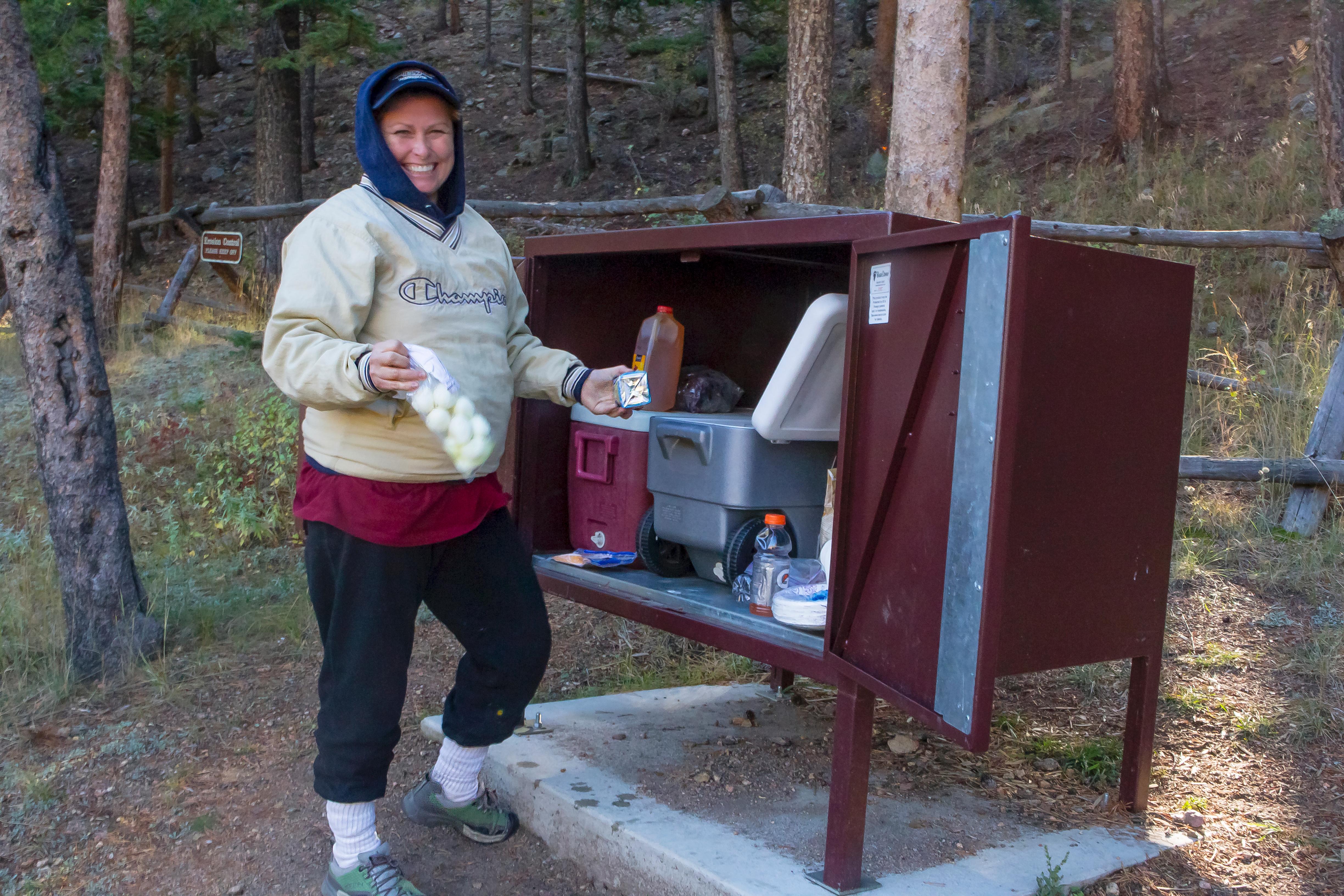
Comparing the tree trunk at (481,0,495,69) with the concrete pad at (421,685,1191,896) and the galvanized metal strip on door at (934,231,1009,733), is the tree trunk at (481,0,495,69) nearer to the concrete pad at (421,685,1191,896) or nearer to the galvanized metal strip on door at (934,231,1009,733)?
the concrete pad at (421,685,1191,896)

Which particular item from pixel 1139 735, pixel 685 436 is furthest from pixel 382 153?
pixel 1139 735

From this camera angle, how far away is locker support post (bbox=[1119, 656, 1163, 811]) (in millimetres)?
2949

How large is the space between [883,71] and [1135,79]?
3667 millimetres

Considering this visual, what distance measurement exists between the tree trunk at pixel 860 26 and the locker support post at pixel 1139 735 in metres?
20.8

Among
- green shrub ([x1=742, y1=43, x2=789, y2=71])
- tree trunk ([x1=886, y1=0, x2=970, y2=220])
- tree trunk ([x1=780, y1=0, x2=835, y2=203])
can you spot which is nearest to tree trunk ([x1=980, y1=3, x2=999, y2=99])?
green shrub ([x1=742, y1=43, x2=789, y2=71])

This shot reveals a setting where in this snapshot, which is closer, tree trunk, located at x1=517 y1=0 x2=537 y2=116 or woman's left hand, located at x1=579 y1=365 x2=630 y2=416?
woman's left hand, located at x1=579 y1=365 x2=630 y2=416

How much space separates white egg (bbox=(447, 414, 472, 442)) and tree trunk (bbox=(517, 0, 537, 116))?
19681 millimetres

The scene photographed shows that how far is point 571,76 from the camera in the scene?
56.7 feet

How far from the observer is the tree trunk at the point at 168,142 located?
14789 millimetres

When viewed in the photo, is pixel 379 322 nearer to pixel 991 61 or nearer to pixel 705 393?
pixel 705 393

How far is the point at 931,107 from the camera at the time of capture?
199 inches

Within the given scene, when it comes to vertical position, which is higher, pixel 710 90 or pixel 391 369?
pixel 710 90

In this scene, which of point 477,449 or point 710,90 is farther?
point 710,90

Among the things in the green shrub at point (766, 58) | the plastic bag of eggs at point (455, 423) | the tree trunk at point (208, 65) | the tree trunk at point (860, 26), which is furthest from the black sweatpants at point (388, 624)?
the tree trunk at point (860, 26)
